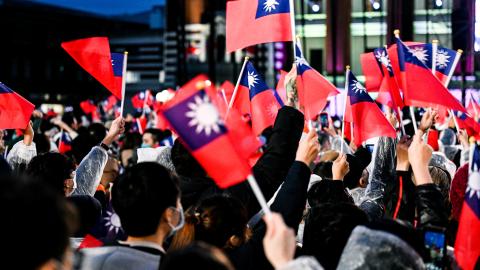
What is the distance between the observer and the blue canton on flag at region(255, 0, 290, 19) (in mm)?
5625

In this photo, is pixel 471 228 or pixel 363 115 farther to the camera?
pixel 363 115

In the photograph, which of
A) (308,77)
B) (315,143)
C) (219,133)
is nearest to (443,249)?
(315,143)

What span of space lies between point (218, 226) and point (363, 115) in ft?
10.5

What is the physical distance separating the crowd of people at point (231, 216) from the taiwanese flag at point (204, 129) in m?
0.27

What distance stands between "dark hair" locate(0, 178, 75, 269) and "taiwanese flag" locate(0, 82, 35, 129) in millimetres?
4664

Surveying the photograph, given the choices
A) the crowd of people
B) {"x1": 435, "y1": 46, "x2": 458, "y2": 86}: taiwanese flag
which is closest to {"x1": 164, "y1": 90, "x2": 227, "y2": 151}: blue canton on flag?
the crowd of people

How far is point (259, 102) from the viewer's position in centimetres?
688

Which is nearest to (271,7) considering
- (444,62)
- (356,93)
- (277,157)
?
(356,93)

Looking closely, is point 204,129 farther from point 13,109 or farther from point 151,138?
point 151,138

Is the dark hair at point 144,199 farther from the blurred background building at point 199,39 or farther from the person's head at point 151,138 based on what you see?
the blurred background building at point 199,39

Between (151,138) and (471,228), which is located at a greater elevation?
(471,228)

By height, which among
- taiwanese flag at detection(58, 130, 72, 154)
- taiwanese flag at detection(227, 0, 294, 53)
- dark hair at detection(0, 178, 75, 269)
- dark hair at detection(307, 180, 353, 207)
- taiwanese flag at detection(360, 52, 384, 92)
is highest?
taiwanese flag at detection(227, 0, 294, 53)

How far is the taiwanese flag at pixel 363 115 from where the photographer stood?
570cm

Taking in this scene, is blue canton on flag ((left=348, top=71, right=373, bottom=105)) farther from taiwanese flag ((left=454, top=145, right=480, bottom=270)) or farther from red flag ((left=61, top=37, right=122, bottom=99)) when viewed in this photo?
taiwanese flag ((left=454, top=145, right=480, bottom=270))
